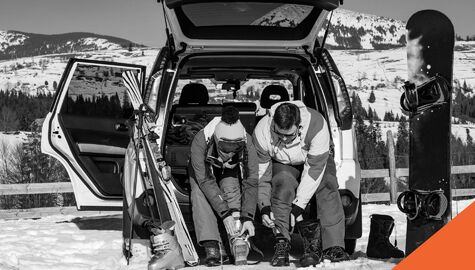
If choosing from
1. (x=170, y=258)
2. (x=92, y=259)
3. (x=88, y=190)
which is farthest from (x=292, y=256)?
(x=88, y=190)

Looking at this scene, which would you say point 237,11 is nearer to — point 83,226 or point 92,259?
point 92,259

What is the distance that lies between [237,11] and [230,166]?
117 centimetres

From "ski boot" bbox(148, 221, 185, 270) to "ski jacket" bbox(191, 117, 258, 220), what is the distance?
1.44ft

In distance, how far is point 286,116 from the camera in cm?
493

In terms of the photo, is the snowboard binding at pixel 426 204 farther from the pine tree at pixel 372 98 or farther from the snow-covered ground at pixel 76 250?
the pine tree at pixel 372 98

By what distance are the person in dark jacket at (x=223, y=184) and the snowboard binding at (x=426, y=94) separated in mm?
1406

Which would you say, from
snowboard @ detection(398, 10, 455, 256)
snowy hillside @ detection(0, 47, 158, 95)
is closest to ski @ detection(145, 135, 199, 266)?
snowboard @ detection(398, 10, 455, 256)

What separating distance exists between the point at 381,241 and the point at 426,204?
3.36 ft

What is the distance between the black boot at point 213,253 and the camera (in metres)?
4.87

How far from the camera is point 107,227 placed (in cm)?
842

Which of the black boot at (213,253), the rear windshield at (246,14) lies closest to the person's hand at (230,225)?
the black boot at (213,253)

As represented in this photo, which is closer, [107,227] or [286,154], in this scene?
[286,154]

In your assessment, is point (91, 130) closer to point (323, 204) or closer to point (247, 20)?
point (247, 20)

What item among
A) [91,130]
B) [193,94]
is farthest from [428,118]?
[91,130]
